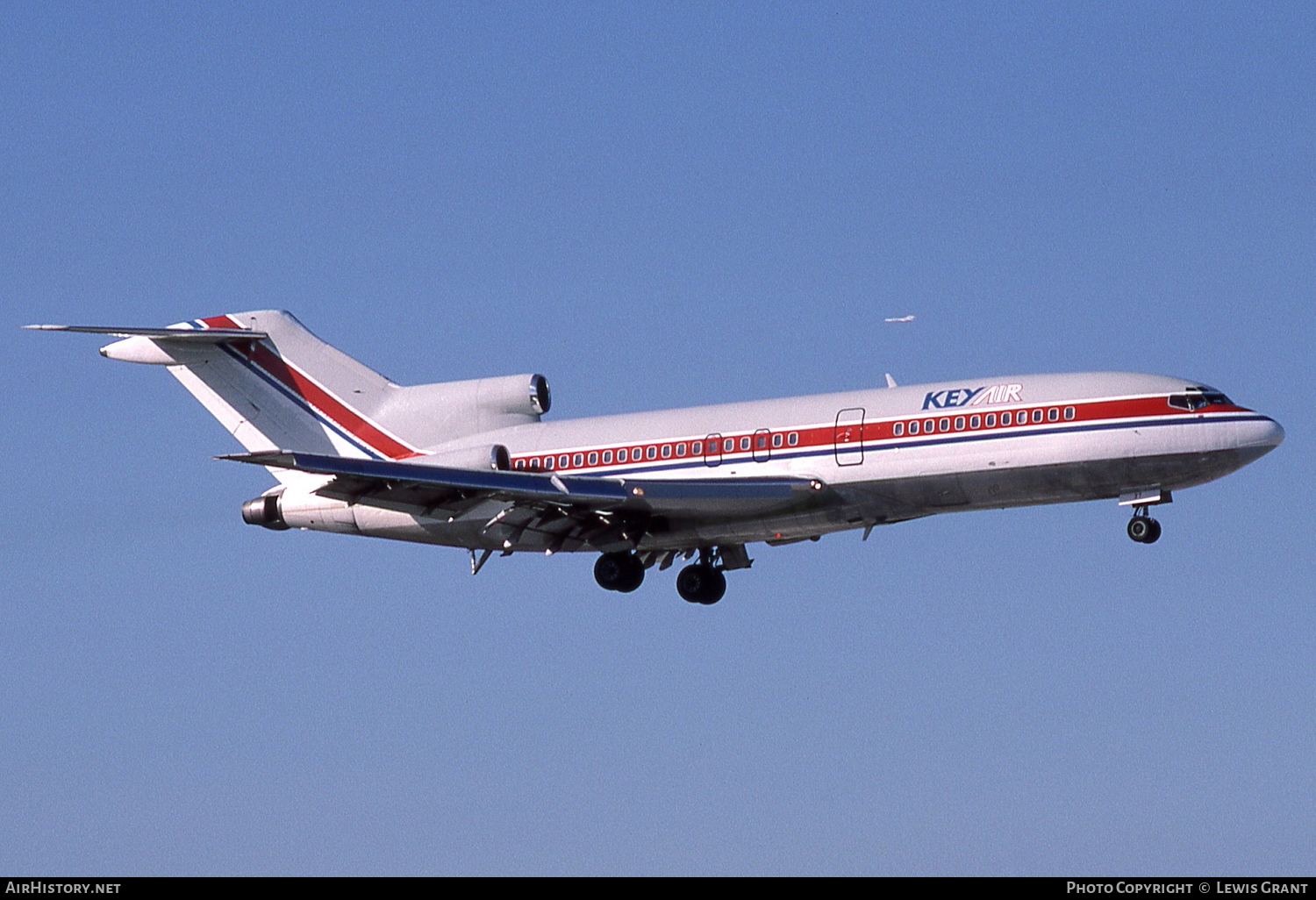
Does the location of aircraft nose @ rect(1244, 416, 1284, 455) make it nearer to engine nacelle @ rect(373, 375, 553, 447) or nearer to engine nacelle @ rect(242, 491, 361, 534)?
engine nacelle @ rect(373, 375, 553, 447)

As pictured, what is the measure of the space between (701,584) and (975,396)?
7703 millimetres

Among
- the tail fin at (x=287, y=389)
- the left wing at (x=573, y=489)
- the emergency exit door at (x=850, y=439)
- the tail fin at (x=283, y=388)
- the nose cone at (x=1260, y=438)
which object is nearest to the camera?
the nose cone at (x=1260, y=438)

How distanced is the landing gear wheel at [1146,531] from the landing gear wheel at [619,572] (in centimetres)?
952

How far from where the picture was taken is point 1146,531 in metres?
35.0

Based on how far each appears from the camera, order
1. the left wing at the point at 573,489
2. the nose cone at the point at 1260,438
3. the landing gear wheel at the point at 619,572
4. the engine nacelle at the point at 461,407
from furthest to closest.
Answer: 1. the engine nacelle at the point at 461,407
2. the landing gear wheel at the point at 619,572
3. the left wing at the point at 573,489
4. the nose cone at the point at 1260,438

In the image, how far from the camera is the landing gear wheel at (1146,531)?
35062mm

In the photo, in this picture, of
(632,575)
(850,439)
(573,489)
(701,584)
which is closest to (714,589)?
(701,584)

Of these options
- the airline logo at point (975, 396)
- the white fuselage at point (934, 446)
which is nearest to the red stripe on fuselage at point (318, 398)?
the white fuselage at point (934, 446)

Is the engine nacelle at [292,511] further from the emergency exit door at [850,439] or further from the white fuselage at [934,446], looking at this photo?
the emergency exit door at [850,439]

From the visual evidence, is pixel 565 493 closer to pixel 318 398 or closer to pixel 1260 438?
pixel 318 398

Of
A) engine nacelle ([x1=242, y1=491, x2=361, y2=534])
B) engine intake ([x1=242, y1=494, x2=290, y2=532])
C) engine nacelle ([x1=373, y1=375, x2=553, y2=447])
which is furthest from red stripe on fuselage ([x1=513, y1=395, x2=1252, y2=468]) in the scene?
engine intake ([x1=242, y1=494, x2=290, y2=532])

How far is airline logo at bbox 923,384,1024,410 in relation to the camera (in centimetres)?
3512

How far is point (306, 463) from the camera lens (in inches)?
1361
